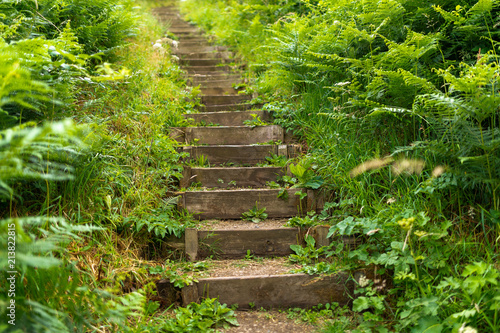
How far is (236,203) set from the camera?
333 centimetres

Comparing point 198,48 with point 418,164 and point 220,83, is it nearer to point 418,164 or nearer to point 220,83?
point 220,83

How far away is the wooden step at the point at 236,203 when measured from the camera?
130 inches

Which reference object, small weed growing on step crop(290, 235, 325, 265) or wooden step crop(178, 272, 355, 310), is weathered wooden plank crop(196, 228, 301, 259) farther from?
wooden step crop(178, 272, 355, 310)

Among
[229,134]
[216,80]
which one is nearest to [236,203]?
[229,134]

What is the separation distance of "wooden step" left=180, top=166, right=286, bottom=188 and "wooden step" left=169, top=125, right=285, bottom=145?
0.58 metres

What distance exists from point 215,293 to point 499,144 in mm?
2120

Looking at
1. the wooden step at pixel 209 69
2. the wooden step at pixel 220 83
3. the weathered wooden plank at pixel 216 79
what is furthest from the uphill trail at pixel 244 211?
the wooden step at pixel 209 69

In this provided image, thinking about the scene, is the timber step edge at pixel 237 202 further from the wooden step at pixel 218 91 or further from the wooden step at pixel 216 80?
the wooden step at pixel 216 80

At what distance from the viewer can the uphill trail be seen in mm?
2537

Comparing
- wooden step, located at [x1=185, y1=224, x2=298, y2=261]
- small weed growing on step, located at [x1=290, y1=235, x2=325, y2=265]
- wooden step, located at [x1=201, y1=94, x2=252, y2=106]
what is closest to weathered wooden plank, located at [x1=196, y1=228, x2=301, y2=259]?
wooden step, located at [x1=185, y1=224, x2=298, y2=261]

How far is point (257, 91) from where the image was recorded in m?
5.03

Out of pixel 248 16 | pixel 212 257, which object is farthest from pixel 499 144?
pixel 248 16

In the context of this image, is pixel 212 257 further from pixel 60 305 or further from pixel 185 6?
pixel 185 6

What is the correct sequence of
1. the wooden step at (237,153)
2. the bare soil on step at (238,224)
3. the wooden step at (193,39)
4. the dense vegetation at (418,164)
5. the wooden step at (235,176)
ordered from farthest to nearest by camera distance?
the wooden step at (193,39)
the wooden step at (237,153)
the wooden step at (235,176)
the bare soil on step at (238,224)
the dense vegetation at (418,164)
